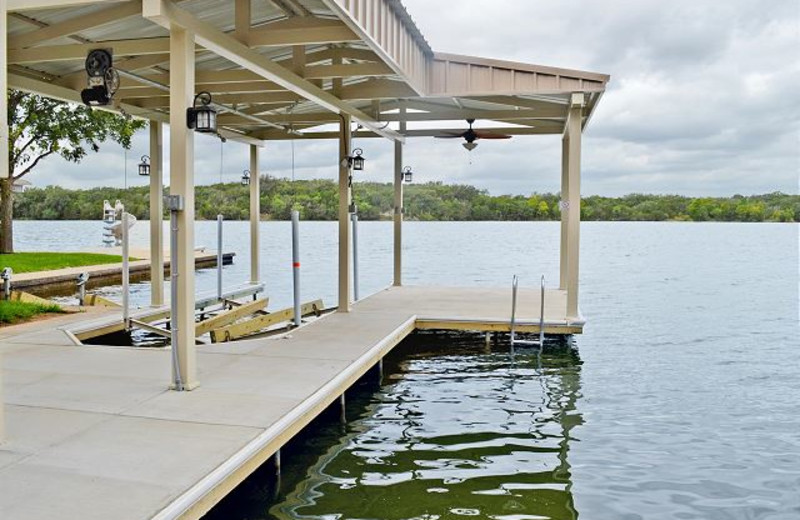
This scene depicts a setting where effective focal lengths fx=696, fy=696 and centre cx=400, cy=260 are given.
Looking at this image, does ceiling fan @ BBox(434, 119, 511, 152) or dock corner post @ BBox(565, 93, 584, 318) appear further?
ceiling fan @ BBox(434, 119, 511, 152)

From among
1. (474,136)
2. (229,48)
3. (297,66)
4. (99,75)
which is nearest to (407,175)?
(474,136)

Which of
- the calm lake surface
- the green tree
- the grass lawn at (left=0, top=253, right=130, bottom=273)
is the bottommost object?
the calm lake surface

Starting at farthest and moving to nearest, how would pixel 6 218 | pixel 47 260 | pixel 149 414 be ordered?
pixel 6 218 < pixel 47 260 < pixel 149 414

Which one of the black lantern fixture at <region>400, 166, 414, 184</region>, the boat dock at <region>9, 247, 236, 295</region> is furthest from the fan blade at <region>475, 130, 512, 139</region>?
the boat dock at <region>9, 247, 236, 295</region>

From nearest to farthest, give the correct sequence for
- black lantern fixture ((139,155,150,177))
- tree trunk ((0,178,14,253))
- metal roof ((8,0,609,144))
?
metal roof ((8,0,609,144))
black lantern fixture ((139,155,150,177))
tree trunk ((0,178,14,253))

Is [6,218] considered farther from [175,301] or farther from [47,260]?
[175,301]

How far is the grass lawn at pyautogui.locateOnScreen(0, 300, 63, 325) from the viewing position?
850 centimetres

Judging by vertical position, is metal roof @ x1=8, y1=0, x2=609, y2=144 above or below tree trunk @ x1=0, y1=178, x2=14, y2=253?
above

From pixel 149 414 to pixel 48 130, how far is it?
54.6ft

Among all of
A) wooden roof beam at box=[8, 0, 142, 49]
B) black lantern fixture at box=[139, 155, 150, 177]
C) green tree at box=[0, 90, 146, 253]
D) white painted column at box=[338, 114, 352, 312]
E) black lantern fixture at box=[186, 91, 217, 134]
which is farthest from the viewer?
green tree at box=[0, 90, 146, 253]

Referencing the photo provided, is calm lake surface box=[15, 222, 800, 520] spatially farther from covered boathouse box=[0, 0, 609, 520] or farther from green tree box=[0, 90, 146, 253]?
green tree box=[0, 90, 146, 253]

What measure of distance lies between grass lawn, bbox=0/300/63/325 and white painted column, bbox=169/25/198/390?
15.0 ft

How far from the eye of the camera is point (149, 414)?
14.6 feet

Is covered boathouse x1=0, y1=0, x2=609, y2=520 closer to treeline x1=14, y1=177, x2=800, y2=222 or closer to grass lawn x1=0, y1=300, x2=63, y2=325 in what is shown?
grass lawn x1=0, y1=300, x2=63, y2=325
